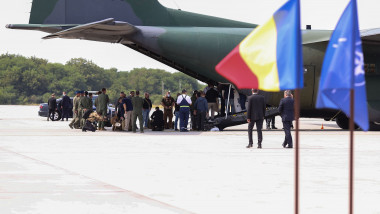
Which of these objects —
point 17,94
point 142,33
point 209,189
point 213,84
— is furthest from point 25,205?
point 17,94

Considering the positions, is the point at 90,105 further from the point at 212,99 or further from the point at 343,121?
the point at 343,121

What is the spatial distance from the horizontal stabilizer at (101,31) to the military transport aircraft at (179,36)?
0.04m

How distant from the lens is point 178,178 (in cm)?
1182

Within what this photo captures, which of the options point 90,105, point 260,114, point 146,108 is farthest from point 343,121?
point 260,114

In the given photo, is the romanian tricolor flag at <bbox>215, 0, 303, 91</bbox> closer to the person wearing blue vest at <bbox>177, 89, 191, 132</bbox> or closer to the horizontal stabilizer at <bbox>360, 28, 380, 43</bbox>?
the horizontal stabilizer at <bbox>360, 28, 380, 43</bbox>

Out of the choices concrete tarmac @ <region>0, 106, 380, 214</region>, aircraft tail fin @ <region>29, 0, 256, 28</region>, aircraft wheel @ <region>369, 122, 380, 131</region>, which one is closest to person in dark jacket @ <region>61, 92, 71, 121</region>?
aircraft tail fin @ <region>29, 0, 256, 28</region>

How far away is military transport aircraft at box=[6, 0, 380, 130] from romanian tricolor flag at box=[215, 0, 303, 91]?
19.7m

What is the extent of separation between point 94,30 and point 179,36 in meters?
3.58

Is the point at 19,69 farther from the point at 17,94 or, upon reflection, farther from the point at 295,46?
the point at 295,46

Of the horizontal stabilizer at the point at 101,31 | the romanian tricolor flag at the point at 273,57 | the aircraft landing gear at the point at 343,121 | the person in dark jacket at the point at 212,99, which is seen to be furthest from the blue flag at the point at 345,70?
the aircraft landing gear at the point at 343,121

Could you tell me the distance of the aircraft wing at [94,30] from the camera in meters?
25.0

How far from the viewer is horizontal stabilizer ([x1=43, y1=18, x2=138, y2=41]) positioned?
24.6 m

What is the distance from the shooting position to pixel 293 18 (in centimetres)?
638

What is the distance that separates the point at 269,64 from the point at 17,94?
125 metres
